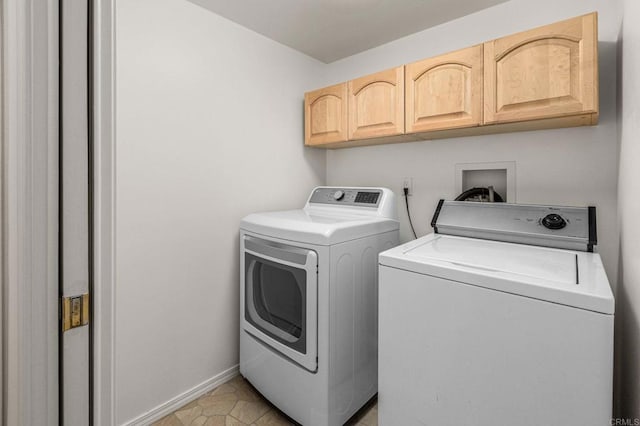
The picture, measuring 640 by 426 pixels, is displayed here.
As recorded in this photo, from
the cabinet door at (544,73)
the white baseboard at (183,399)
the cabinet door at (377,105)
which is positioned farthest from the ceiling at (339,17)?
the white baseboard at (183,399)

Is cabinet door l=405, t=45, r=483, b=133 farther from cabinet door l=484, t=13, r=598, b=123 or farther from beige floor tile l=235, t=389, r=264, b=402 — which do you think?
beige floor tile l=235, t=389, r=264, b=402

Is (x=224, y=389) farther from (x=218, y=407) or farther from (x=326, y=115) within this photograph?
(x=326, y=115)

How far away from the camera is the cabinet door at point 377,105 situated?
1858mm

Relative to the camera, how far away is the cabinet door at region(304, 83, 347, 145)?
2.15m

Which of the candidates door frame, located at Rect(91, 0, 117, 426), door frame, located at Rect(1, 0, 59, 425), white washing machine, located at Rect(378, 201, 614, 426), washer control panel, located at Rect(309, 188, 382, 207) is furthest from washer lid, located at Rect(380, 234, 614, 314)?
door frame, located at Rect(1, 0, 59, 425)

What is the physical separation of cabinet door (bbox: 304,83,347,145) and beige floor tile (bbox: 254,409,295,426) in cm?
175

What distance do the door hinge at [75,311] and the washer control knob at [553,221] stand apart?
1.69 m

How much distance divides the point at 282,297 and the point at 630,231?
58.6 inches

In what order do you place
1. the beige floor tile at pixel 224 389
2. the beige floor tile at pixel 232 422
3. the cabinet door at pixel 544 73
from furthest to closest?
the beige floor tile at pixel 224 389
the beige floor tile at pixel 232 422
the cabinet door at pixel 544 73

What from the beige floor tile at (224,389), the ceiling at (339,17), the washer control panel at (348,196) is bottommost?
the beige floor tile at (224,389)

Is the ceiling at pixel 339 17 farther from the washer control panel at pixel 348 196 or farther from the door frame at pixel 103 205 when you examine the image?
the door frame at pixel 103 205

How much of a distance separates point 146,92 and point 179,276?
1.02m

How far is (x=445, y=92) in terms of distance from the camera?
1.66m

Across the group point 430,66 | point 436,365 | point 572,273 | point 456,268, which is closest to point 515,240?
point 572,273
